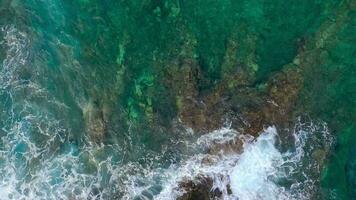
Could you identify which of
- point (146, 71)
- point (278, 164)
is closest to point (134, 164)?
point (146, 71)

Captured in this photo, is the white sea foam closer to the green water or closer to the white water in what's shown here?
the white water

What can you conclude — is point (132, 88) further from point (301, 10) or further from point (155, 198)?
point (301, 10)

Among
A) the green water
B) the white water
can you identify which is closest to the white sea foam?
the white water

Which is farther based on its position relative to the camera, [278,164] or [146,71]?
[146,71]

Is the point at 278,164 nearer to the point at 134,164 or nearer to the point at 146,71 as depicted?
the point at 134,164

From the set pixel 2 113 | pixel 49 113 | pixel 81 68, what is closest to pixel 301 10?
pixel 81 68

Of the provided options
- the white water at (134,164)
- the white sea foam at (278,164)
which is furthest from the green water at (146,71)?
the white sea foam at (278,164)

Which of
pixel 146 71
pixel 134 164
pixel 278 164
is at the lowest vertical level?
pixel 134 164

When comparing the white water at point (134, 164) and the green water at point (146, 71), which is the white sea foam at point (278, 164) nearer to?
the white water at point (134, 164)
